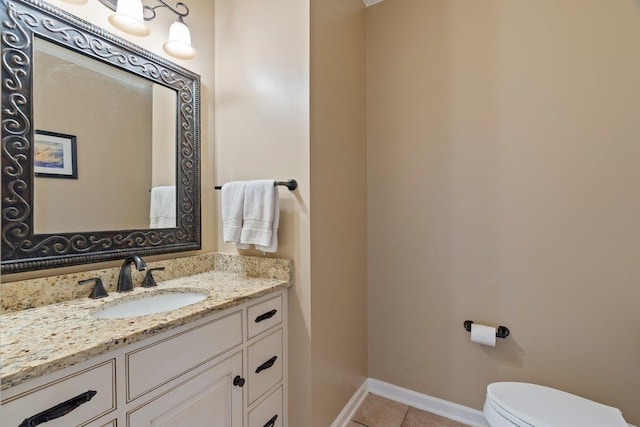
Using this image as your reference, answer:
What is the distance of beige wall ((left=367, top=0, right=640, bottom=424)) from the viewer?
4.29 ft

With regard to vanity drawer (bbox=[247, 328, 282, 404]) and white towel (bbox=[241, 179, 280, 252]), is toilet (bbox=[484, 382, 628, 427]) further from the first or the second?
white towel (bbox=[241, 179, 280, 252])

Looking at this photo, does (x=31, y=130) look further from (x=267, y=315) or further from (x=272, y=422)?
(x=272, y=422)

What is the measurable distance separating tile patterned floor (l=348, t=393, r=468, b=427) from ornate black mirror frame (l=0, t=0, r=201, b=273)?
59.6 inches

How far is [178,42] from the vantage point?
1.34 meters

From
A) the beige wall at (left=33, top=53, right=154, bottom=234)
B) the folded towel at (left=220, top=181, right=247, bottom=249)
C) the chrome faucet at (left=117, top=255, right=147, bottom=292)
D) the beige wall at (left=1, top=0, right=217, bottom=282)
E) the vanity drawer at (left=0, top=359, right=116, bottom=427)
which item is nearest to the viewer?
the vanity drawer at (left=0, top=359, right=116, bottom=427)

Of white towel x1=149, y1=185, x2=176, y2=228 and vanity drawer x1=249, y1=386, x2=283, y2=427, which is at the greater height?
white towel x1=149, y1=185, x2=176, y2=228

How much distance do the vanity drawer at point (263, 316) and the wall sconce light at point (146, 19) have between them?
126cm

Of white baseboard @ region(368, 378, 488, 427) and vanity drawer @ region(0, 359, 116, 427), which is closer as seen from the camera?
vanity drawer @ region(0, 359, 116, 427)

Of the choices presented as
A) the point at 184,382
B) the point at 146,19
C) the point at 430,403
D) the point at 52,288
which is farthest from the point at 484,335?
the point at 146,19

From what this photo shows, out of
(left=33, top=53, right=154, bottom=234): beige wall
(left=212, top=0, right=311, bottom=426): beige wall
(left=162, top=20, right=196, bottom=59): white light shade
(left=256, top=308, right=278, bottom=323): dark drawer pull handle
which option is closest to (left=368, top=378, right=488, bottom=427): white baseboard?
(left=212, top=0, right=311, bottom=426): beige wall

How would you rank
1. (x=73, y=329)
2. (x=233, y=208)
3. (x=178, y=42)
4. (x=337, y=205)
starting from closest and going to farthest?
(x=73, y=329) < (x=178, y=42) < (x=233, y=208) < (x=337, y=205)

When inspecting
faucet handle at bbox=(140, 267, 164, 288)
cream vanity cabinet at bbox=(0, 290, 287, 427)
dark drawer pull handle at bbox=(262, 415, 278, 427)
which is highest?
faucet handle at bbox=(140, 267, 164, 288)

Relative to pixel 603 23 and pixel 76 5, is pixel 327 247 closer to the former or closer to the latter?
pixel 76 5

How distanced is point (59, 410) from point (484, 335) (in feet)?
5.63
